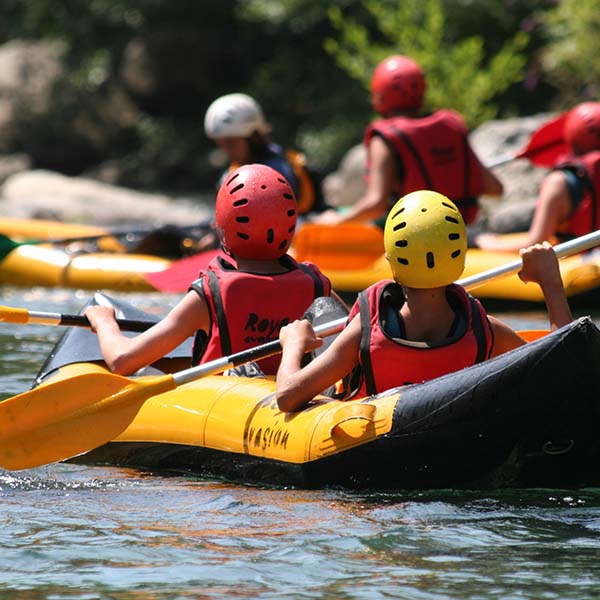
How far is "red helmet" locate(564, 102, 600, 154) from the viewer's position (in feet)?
27.4

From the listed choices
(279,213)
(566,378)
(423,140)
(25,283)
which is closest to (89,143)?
(25,283)

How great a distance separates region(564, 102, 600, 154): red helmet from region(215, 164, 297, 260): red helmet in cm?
370

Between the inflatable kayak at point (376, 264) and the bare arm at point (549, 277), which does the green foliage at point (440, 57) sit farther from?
the bare arm at point (549, 277)

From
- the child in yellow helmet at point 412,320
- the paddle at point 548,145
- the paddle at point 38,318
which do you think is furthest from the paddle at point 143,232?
the child in yellow helmet at point 412,320

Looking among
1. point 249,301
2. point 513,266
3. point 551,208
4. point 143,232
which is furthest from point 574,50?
point 249,301

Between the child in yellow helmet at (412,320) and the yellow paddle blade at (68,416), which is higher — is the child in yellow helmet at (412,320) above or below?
above

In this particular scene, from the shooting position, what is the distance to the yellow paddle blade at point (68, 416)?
4.84 metres

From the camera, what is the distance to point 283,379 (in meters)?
4.55

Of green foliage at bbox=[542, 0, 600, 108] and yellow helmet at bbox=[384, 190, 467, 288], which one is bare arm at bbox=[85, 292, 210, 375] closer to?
yellow helmet at bbox=[384, 190, 467, 288]

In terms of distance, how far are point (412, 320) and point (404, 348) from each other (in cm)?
8

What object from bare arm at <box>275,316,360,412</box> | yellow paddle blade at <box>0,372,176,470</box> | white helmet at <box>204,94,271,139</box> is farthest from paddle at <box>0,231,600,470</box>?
white helmet at <box>204,94,271,139</box>

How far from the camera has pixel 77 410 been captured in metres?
4.89

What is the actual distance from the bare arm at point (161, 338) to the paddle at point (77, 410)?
5.3 inches

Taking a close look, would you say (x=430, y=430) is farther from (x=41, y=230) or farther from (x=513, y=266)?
(x=41, y=230)
